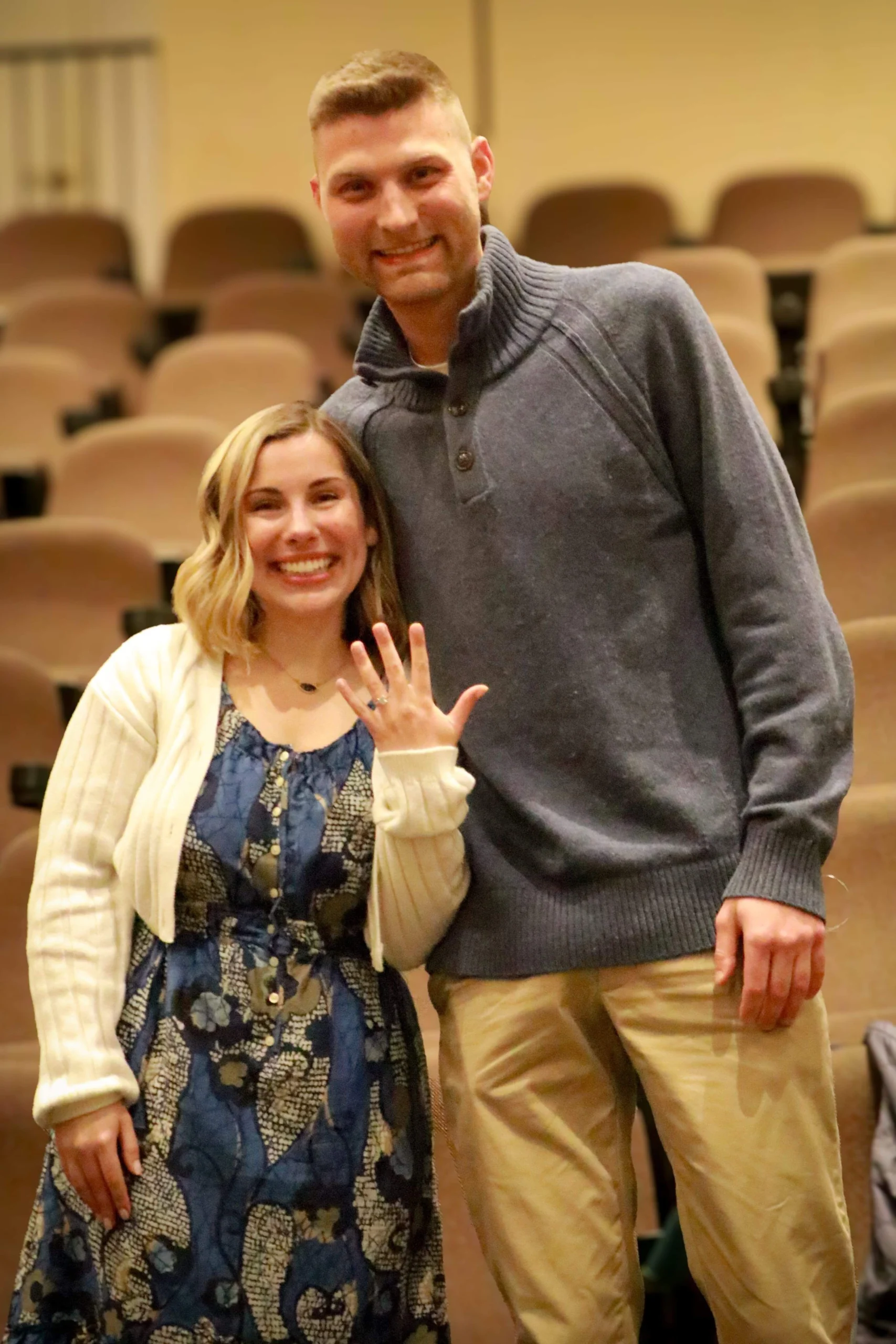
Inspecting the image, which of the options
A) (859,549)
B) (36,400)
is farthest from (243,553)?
(36,400)

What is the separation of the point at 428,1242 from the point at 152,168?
3861mm

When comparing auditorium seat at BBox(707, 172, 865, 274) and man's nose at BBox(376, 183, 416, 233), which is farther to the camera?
auditorium seat at BBox(707, 172, 865, 274)

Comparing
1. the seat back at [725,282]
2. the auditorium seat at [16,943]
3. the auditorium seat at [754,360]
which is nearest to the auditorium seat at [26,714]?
the auditorium seat at [16,943]

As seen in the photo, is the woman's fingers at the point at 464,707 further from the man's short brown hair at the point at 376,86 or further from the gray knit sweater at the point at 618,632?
the man's short brown hair at the point at 376,86

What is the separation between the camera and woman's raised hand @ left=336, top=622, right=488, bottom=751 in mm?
972

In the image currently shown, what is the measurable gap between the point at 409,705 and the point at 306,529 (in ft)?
0.52

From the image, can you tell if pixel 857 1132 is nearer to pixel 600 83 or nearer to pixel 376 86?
pixel 376 86

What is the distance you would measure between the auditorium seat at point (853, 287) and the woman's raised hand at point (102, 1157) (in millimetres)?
2076

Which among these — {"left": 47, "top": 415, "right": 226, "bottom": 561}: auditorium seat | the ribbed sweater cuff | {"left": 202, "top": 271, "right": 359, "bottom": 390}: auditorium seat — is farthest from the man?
{"left": 202, "top": 271, "right": 359, "bottom": 390}: auditorium seat

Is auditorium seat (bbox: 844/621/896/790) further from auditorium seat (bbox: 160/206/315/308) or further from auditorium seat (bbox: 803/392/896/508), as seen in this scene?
auditorium seat (bbox: 160/206/315/308)

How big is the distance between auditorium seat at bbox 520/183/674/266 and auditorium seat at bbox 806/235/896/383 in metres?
0.69

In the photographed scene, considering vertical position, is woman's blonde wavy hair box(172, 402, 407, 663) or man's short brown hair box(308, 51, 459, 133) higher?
man's short brown hair box(308, 51, 459, 133)

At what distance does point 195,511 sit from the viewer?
7.75ft

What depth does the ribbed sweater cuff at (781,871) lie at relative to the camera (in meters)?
0.93
